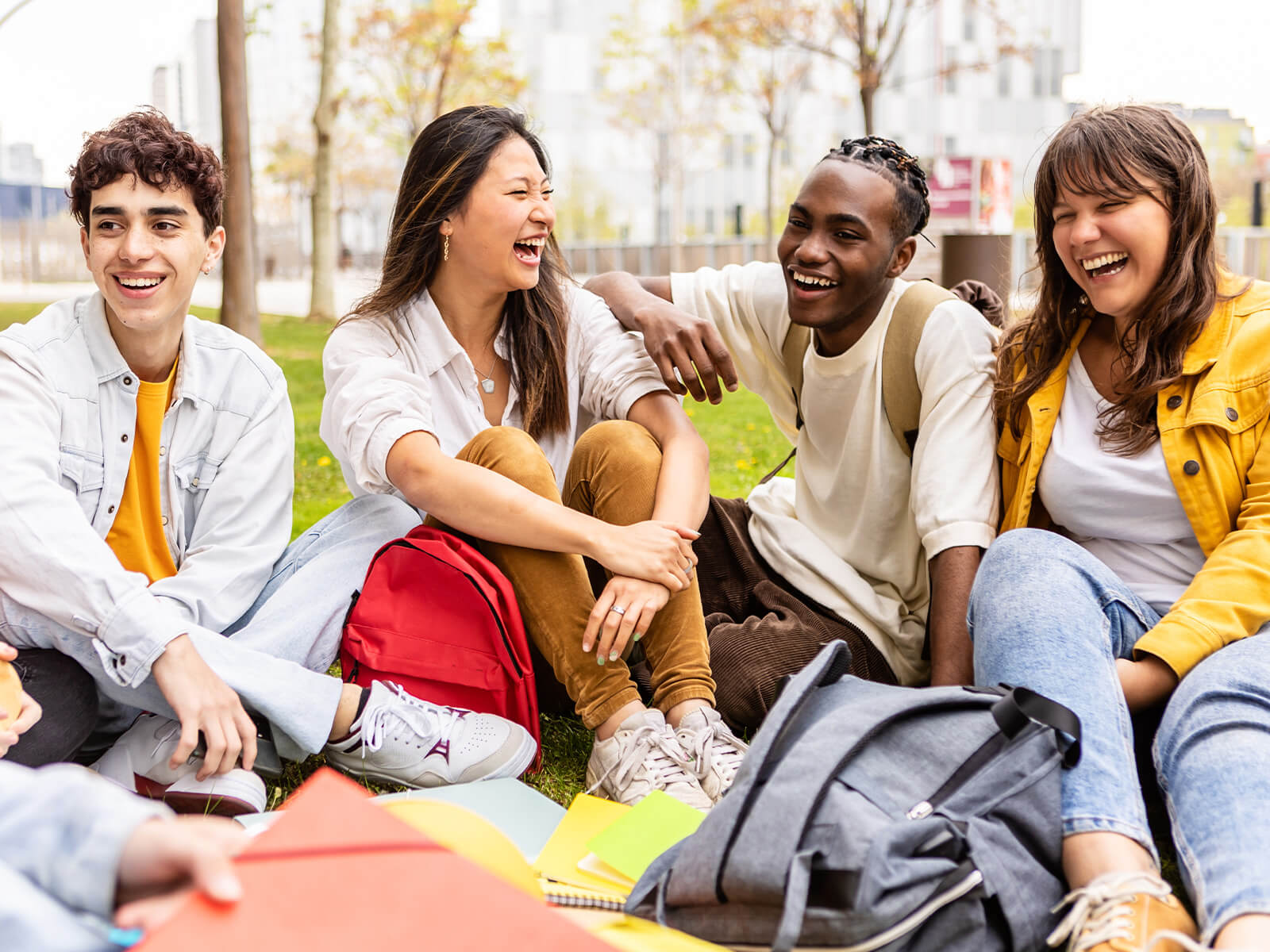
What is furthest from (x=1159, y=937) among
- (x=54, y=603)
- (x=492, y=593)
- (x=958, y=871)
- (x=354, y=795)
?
(x=54, y=603)

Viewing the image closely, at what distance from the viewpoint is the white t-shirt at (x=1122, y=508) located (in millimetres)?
2365

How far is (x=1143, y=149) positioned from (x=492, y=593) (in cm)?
167

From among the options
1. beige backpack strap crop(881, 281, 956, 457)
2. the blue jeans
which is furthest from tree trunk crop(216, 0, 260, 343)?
the blue jeans

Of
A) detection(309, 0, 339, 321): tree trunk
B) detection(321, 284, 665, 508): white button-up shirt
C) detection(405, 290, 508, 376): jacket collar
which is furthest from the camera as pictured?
detection(309, 0, 339, 321): tree trunk

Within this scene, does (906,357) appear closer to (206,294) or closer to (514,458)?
(514,458)

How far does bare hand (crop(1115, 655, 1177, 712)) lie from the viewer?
6.88 ft

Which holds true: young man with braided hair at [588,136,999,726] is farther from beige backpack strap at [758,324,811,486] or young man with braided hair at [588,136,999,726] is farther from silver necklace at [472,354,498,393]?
silver necklace at [472,354,498,393]

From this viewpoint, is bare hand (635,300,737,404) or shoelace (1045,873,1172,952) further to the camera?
bare hand (635,300,737,404)

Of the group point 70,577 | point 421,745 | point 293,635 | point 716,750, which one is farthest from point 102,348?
point 716,750

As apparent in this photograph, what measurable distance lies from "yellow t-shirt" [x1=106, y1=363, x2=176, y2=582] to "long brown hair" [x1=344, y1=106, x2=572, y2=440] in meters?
0.55

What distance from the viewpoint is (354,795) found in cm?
131

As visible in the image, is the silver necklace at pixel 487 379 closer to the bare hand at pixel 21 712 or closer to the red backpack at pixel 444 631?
the red backpack at pixel 444 631

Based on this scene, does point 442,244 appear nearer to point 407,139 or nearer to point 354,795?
point 354,795

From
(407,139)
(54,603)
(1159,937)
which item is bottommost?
(1159,937)
